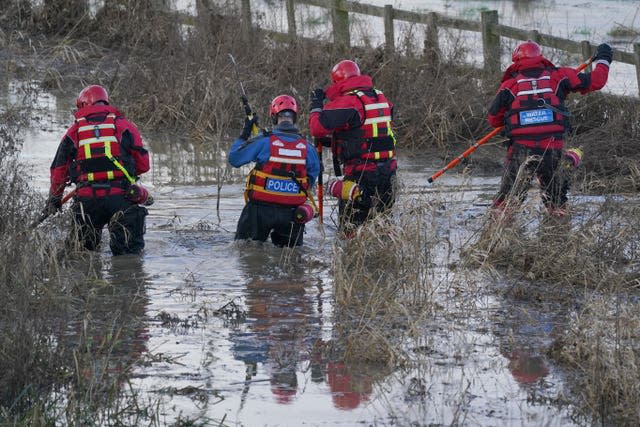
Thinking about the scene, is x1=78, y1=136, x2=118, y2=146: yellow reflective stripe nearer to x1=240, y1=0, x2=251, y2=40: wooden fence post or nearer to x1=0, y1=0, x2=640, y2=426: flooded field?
x1=0, y1=0, x2=640, y2=426: flooded field

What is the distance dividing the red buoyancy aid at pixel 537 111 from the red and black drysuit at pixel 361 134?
4.23 feet

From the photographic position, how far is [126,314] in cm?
750

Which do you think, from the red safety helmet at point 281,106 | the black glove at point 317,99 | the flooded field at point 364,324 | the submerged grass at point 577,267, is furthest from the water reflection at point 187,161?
the submerged grass at point 577,267

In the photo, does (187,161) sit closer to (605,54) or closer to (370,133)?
(370,133)

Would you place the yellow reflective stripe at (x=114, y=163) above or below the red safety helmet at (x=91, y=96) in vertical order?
below

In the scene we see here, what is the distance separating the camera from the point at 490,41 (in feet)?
57.2

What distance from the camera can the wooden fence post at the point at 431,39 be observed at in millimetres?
17000

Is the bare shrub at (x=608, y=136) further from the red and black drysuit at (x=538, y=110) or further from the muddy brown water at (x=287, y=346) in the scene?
the muddy brown water at (x=287, y=346)

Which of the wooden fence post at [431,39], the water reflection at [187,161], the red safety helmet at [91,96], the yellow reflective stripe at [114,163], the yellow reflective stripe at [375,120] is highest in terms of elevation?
the wooden fence post at [431,39]

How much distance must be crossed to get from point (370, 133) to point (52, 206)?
282 cm

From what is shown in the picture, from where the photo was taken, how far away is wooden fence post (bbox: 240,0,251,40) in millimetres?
17500

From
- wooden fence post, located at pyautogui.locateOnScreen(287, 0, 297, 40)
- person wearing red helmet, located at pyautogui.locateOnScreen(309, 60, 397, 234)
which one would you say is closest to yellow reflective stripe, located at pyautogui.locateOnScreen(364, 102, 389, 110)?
person wearing red helmet, located at pyautogui.locateOnScreen(309, 60, 397, 234)

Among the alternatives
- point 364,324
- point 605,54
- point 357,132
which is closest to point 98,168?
point 357,132

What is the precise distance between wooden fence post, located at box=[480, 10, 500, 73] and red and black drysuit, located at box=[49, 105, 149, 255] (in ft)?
26.2
